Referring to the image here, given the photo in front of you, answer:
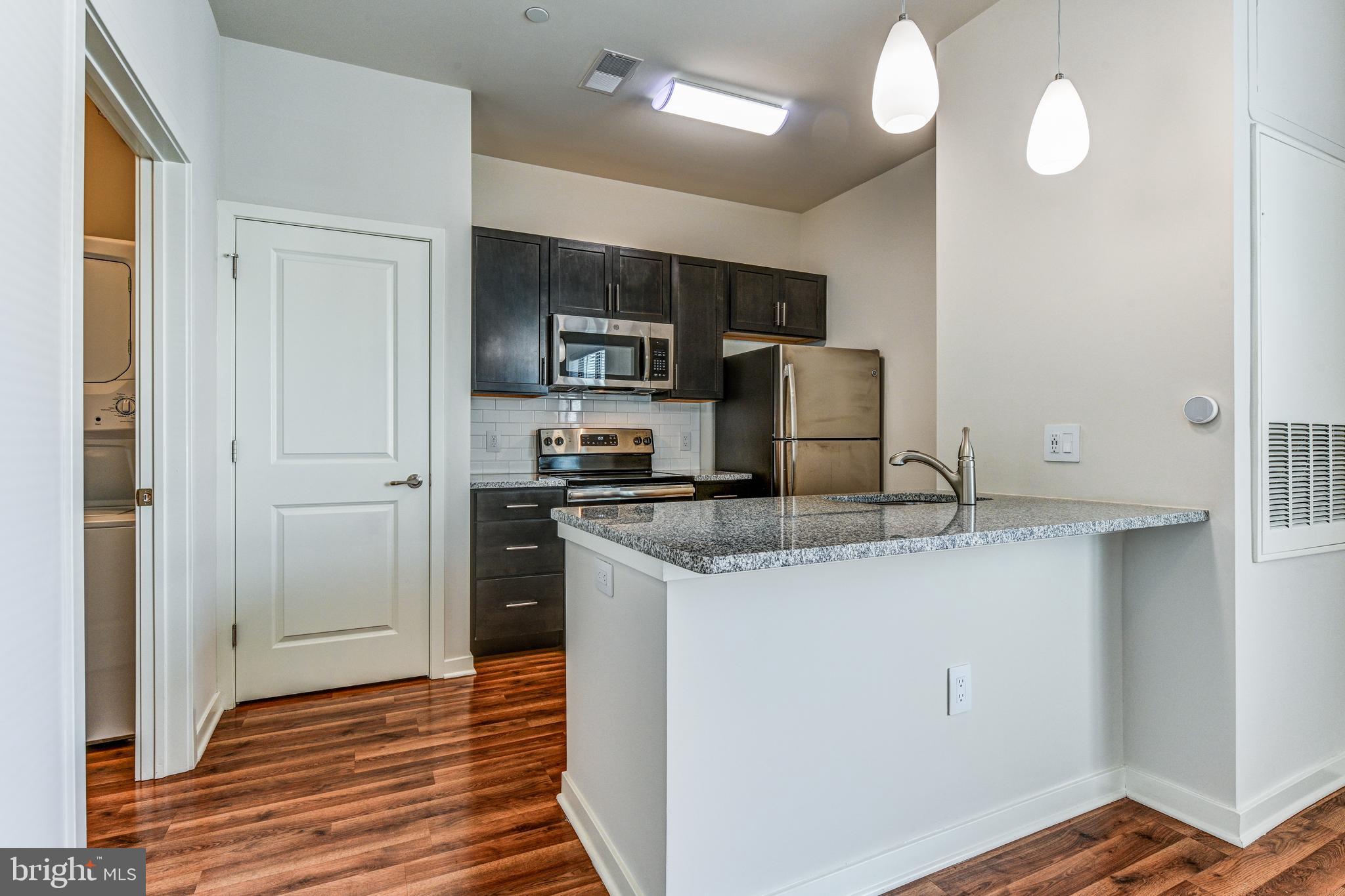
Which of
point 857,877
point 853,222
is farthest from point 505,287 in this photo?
point 857,877

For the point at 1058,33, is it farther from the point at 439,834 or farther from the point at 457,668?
the point at 457,668

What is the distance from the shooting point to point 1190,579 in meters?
1.95

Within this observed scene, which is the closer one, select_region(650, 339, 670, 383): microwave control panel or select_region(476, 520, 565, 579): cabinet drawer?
select_region(476, 520, 565, 579): cabinet drawer

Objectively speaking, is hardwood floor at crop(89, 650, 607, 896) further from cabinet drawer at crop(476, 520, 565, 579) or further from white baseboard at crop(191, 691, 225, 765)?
cabinet drawer at crop(476, 520, 565, 579)

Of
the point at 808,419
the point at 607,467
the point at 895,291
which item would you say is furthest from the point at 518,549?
the point at 895,291

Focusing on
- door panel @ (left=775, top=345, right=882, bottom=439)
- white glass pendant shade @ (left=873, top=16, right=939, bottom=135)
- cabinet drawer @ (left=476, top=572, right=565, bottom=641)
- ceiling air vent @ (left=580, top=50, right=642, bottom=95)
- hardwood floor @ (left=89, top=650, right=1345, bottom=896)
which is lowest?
hardwood floor @ (left=89, top=650, right=1345, bottom=896)

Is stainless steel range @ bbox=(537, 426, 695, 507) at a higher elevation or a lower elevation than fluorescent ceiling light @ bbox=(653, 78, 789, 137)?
lower

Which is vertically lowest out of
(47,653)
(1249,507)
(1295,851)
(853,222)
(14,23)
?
(1295,851)

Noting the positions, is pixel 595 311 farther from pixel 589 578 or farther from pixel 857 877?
pixel 857 877

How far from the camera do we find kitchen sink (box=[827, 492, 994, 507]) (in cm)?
238

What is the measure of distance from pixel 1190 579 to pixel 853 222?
3.12 metres

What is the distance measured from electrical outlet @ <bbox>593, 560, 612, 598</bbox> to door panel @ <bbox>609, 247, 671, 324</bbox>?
247 centimetres

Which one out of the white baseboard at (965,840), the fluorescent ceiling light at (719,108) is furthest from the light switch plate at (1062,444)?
the fluorescent ceiling light at (719,108)

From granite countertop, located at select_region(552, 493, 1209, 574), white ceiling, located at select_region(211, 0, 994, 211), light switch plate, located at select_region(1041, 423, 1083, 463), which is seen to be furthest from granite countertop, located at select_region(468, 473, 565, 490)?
light switch plate, located at select_region(1041, 423, 1083, 463)
